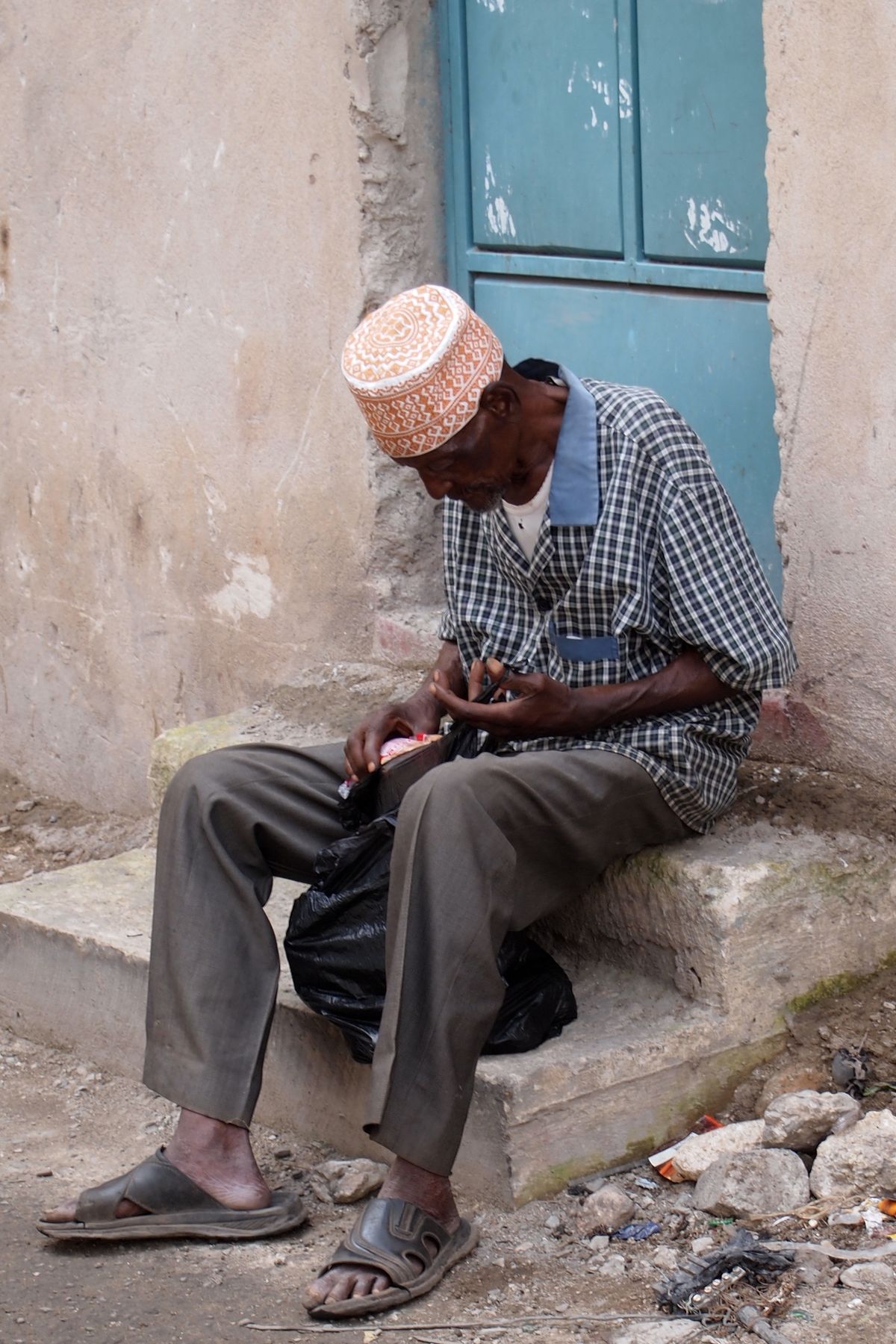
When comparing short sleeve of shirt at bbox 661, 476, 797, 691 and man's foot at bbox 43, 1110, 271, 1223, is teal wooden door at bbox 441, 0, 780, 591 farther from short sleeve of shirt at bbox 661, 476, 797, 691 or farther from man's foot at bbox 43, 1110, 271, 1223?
man's foot at bbox 43, 1110, 271, 1223

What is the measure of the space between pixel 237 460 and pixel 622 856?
2.11m

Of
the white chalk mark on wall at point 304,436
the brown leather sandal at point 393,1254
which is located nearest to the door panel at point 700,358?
the white chalk mark on wall at point 304,436

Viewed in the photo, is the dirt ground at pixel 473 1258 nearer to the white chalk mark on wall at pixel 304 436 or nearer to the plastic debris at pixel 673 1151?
the plastic debris at pixel 673 1151

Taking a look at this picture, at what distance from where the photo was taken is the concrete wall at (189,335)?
424cm

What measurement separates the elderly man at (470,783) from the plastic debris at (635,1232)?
0.24 meters

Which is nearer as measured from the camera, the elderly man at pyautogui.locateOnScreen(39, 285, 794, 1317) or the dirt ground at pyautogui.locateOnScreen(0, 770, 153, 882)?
the elderly man at pyautogui.locateOnScreen(39, 285, 794, 1317)

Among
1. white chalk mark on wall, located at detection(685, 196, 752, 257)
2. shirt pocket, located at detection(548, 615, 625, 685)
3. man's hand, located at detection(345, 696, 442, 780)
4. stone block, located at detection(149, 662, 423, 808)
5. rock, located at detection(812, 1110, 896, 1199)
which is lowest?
rock, located at detection(812, 1110, 896, 1199)

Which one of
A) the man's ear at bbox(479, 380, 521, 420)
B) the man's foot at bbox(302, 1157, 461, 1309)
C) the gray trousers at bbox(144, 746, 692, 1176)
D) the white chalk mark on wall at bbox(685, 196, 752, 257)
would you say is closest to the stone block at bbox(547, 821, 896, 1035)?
the gray trousers at bbox(144, 746, 692, 1176)

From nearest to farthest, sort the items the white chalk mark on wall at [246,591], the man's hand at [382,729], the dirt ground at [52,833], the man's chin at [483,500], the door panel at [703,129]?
the man's chin at [483,500] < the man's hand at [382,729] < the door panel at [703,129] < the white chalk mark on wall at [246,591] < the dirt ground at [52,833]

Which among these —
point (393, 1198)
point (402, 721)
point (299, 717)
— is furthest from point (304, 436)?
point (393, 1198)

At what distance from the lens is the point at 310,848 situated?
299 centimetres

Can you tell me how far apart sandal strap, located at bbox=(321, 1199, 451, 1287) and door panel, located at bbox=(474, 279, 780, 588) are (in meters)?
1.67

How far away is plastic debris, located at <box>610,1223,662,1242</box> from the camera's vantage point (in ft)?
8.89

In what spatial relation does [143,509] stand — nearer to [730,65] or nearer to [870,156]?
[730,65]
